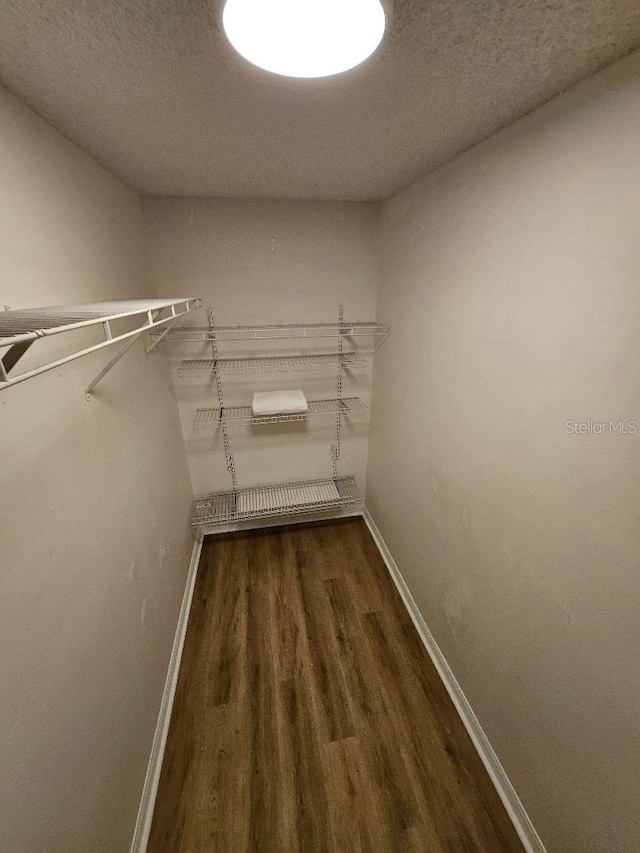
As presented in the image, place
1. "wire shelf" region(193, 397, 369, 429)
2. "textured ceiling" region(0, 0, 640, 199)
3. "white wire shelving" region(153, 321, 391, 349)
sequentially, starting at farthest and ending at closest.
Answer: "wire shelf" region(193, 397, 369, 429)
"white wire shelving" region(153, 321, 391, 349)
"textured ceiling" region(0, 0, 640, 199)

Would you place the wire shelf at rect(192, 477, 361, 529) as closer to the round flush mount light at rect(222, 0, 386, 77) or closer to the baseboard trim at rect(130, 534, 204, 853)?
the baseboard trim at rect(130, 534, 204, 853)

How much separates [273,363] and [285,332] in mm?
214

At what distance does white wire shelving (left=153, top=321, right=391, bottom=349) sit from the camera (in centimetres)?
191

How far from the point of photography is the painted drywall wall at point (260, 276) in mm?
1756

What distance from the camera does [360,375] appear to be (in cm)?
224

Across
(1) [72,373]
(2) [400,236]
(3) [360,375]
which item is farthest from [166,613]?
(2) [400,236]

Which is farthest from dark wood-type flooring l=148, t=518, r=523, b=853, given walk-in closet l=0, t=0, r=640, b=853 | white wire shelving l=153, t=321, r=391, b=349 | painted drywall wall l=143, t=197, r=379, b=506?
white wire shelving l=153, t=321, r=391, b=349

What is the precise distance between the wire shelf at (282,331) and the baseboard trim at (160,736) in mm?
1530

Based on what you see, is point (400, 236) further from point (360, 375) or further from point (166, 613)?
point (166, 613)

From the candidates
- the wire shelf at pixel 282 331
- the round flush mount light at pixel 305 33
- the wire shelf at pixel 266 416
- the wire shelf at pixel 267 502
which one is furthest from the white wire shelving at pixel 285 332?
the round flush mount light at pixel 305 33

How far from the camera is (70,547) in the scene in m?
0.86

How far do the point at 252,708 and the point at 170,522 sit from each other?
97 cm

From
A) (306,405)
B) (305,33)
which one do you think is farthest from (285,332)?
(305,33)

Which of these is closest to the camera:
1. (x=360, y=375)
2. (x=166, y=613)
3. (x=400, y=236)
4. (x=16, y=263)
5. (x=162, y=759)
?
(x=16, y=263)
